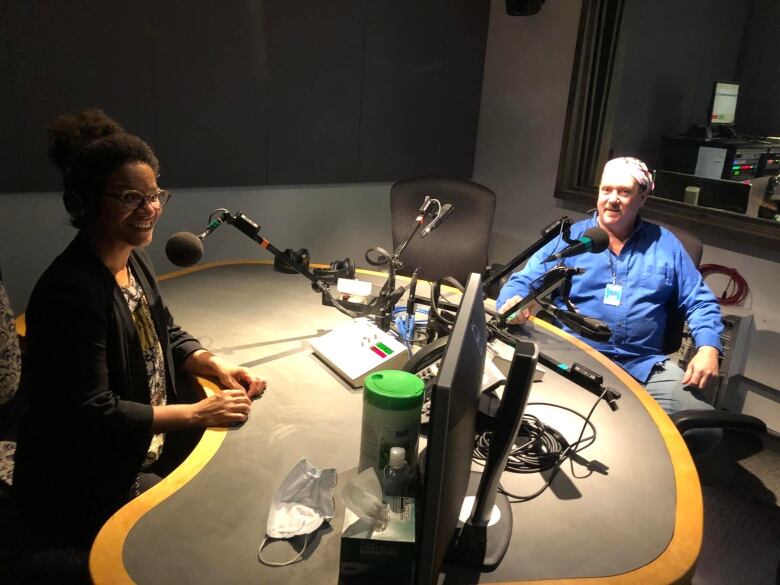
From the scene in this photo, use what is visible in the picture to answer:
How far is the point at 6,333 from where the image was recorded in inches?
53.1

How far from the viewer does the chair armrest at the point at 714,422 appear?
5.05 ft

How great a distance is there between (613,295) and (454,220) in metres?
0.91

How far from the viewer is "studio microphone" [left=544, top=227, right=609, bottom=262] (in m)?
1.38

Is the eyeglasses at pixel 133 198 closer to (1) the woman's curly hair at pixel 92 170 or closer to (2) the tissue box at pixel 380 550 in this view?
(1) the woman's curly hair at pixel 92 170

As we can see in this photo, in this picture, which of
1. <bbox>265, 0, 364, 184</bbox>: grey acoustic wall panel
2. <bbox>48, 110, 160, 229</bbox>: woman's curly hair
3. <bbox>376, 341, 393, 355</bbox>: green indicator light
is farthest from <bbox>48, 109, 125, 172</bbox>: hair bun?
<bbox>265, 0, 364, 184</bbox>: grey acoustic wall panel

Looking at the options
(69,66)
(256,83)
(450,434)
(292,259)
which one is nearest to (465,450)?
(450,434)

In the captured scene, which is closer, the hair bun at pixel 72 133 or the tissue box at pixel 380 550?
the tissue box at pixel 380 550

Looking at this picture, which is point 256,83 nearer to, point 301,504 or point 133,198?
point 133,198

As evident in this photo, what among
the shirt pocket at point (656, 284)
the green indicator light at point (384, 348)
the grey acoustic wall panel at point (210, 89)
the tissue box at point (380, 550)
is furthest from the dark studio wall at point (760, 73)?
the tissue box at point (380, 550)

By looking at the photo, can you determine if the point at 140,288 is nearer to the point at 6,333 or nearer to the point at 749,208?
the point at 6,333

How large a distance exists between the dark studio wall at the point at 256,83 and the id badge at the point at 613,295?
190cm

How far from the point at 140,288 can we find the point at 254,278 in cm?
83

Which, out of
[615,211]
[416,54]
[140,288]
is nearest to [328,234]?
[416,54]

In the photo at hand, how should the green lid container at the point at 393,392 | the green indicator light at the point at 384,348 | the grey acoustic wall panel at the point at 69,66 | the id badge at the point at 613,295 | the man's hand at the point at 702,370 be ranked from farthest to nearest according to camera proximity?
the grey acoustic wall panel at the point at 69,66
the id badge at the point at 613,295
the man's hand at the point at 702,370
the green indicator light at the point at 384,348
the green lid container at the point at 393,392
